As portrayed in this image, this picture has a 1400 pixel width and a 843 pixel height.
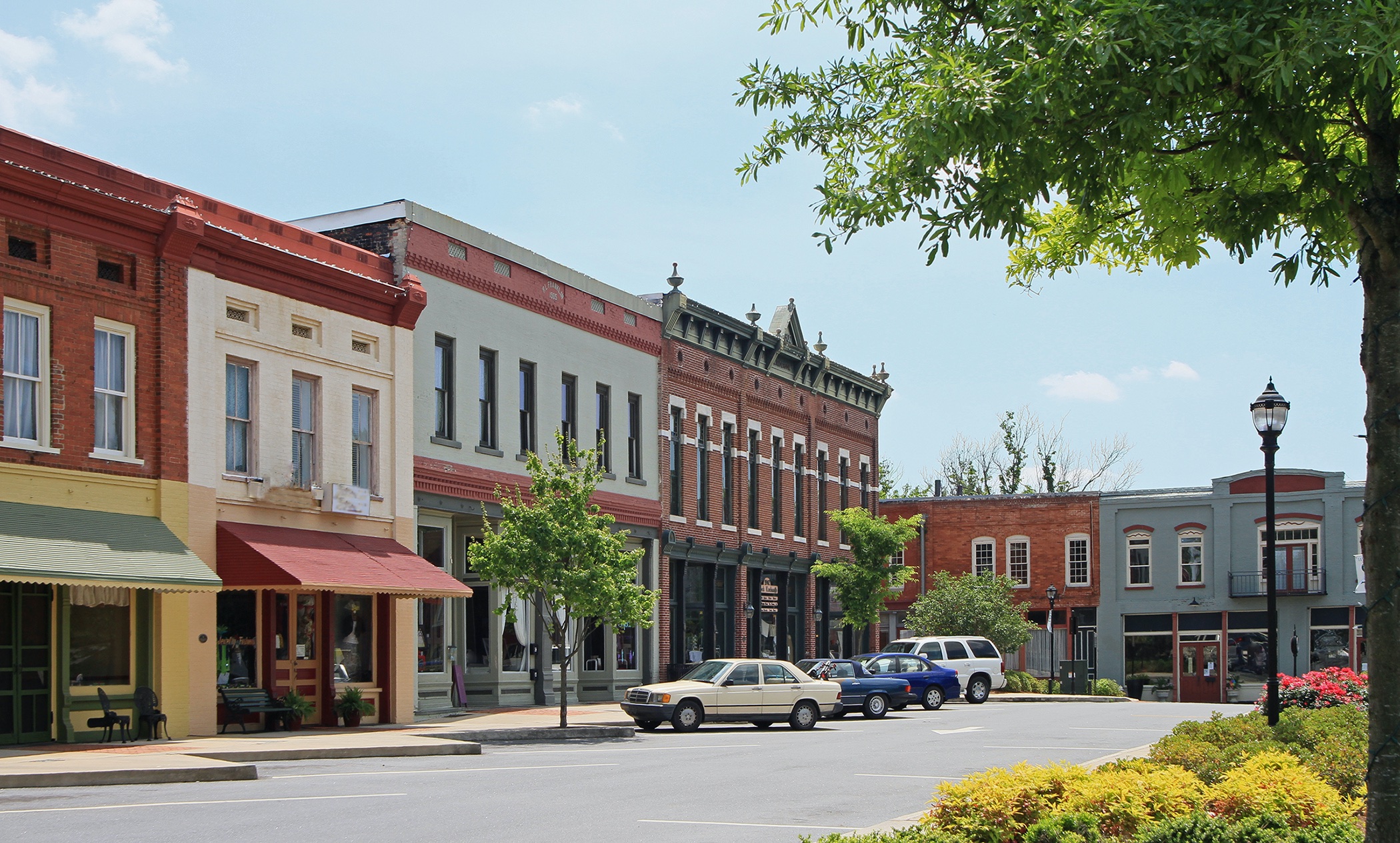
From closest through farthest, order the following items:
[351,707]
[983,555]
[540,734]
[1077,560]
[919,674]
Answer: [540,734] → [351,707] → [919,674] → [1077,560] → [983,555]

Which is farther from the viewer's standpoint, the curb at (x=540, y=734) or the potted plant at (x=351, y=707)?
the potted plant at (x=351, y=707)

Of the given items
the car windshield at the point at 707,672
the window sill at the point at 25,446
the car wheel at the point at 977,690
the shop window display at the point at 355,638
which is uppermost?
the window sill at the point at 25,446

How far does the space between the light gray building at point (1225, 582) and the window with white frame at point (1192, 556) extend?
0.04 metres

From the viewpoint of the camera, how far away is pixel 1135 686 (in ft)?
180

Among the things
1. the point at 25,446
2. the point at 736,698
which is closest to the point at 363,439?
the point at 25,446

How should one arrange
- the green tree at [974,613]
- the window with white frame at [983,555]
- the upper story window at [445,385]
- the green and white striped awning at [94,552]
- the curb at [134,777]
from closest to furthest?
the curb at [134,777]
the green and white striped awning at [94,552]
the upper story window at [445,385]
the green tree at [974,613]
the window with white frame at [983,555]

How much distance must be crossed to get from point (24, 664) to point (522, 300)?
48.2ft

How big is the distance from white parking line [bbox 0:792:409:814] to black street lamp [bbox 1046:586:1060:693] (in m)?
36.8

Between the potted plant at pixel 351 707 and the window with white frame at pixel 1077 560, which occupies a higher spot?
the window with white frame at pixel 1077 560

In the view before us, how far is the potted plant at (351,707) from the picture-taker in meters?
25.9

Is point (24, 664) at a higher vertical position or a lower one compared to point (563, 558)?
lower

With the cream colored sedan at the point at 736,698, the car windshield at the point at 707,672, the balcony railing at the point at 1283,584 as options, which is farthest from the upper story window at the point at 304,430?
the balcony railing at the point at 1283,584

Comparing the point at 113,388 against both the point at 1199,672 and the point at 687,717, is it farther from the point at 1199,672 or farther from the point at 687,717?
the point at 1199,672

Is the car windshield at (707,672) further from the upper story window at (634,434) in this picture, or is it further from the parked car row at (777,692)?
the upper story window at (634,434)
